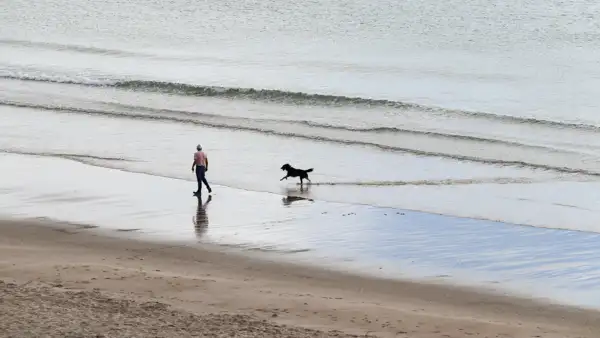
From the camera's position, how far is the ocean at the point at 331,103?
21.5 metres

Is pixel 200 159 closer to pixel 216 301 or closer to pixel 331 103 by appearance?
pixel 216 301

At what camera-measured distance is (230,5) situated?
6069 cm

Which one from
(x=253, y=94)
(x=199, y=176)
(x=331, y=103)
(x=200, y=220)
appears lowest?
(x=200, y=220)

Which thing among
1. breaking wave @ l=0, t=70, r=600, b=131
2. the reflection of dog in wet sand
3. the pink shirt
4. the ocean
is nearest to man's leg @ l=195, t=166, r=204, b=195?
the pink shirt

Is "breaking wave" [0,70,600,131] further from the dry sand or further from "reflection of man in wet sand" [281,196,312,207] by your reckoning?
the dry sand

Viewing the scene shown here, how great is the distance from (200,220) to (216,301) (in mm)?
5107

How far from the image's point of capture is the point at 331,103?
34.9 metres

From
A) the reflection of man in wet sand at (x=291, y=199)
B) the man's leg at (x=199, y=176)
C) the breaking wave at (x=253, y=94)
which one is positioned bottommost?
the reflection of man in wet sand at (x=291, y=199)

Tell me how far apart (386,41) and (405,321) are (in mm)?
36783

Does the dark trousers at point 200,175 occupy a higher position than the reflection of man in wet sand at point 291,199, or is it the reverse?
the dark trousers at point 200,175

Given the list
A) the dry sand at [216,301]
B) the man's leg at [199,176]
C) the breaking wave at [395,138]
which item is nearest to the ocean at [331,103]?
the breaking wave at [395,138]

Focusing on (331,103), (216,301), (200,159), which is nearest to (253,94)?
(331,103)

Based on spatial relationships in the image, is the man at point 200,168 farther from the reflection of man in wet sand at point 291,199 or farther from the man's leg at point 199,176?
the reflection of man in wet sand at point 291,199

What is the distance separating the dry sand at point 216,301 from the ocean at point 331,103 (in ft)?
5.13
